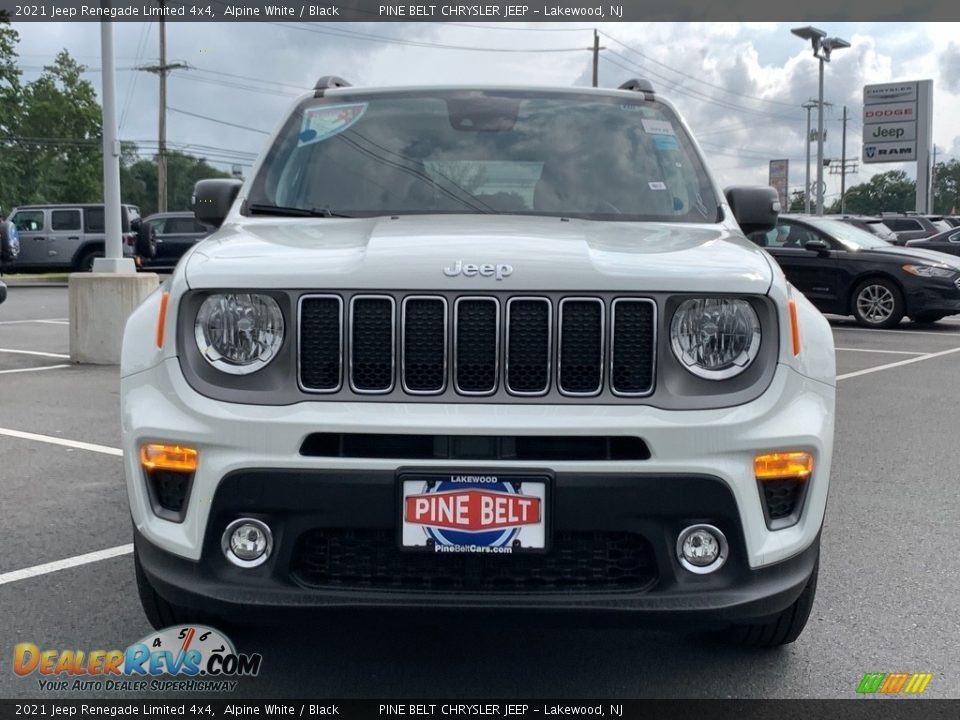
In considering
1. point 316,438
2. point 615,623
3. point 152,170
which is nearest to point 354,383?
point 316,438

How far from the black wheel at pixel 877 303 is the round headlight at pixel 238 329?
44.7ft

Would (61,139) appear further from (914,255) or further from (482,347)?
(482,347)

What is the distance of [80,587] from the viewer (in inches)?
159

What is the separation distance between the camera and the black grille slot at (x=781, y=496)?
9.28 ft

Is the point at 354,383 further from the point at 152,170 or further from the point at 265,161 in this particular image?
the point at 152,170

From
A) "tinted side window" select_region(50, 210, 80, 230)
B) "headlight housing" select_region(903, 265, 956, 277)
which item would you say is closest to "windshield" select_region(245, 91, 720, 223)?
"headlight housing" select_region(903, 265, 956, 277)

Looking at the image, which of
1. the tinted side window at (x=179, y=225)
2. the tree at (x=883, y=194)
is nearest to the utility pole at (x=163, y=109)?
the tinted side window at (x=179, y=225)

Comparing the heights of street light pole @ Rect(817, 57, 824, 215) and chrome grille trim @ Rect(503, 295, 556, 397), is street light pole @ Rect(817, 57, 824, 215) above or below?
above

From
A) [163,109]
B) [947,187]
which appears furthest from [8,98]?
[947,187]

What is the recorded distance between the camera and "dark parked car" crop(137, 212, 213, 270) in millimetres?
26547

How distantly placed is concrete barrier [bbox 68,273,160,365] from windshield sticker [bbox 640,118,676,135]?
284 inches

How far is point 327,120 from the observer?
438cm

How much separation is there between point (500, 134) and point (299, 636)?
6.56 ft

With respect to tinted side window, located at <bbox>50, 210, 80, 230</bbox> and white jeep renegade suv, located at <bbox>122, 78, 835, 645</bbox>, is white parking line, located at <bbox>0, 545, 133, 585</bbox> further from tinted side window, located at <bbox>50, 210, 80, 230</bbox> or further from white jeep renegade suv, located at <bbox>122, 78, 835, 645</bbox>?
tinted side window, located at <bbox>50, 210, 80, 230</bbox>
